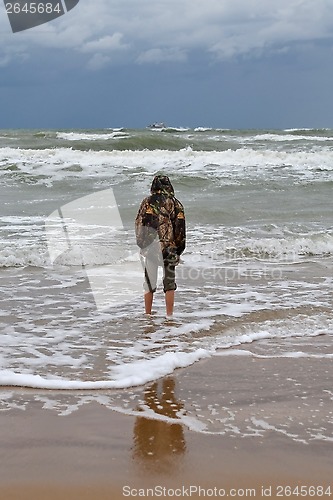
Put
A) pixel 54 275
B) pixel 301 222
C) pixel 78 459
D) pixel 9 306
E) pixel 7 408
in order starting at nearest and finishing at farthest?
pixel 78 459, pixel 7 408, pixel 9 306, pixel 54 275, pixel 301 222

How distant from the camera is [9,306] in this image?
7.58 m

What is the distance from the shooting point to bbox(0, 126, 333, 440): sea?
5.33m

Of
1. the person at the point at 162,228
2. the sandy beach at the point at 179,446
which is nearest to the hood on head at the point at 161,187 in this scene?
the person at the point at 162,228

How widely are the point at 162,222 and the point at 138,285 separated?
198cm

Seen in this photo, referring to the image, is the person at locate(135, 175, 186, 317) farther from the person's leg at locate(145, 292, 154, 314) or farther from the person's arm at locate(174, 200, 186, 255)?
the person's leg at locate(145, 292, 154, 314)

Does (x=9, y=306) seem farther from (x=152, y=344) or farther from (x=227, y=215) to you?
(x=227, y=215)

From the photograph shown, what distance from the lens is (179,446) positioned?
3.76 m

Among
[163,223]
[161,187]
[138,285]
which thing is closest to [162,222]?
[163,223]

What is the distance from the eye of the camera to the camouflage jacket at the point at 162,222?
23.1ft

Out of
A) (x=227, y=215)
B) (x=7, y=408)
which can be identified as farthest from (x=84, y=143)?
(x=7, y=408)

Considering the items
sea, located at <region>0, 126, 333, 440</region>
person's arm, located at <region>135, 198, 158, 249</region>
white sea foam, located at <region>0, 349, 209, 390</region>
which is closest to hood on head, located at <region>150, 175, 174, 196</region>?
person's arm, located at <region>135, 198, 158, 249</region>

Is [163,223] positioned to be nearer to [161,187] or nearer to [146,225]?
[146,225]

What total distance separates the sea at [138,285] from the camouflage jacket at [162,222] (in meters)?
0.83

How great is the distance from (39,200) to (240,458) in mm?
14669
